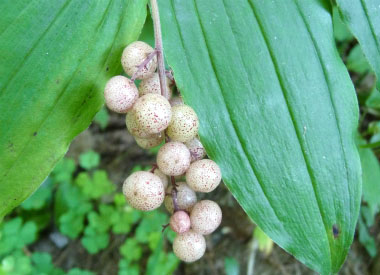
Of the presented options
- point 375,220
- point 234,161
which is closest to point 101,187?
point 234,161

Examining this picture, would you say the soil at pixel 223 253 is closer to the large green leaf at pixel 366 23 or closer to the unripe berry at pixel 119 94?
the large green leaf at pixel 366 23

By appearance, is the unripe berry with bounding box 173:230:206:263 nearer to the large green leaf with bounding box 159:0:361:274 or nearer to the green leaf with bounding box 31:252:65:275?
the large green leaf with bounding box 159:0:361:274

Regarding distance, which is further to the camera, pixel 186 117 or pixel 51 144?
pixel 51 144

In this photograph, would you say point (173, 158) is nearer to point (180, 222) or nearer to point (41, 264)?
point (180, 222)

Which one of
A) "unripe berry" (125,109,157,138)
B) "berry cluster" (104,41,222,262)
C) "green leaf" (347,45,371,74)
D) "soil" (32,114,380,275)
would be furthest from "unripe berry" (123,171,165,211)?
"green leaf" (347,45,371,74)

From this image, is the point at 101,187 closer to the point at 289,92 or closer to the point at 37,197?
the point at 37,197

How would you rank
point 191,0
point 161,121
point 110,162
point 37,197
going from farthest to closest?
1. point 110,162
2. point 37,197
3. point 191,0
4. point 161,121

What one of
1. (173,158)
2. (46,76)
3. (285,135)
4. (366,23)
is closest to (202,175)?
(173,158)
